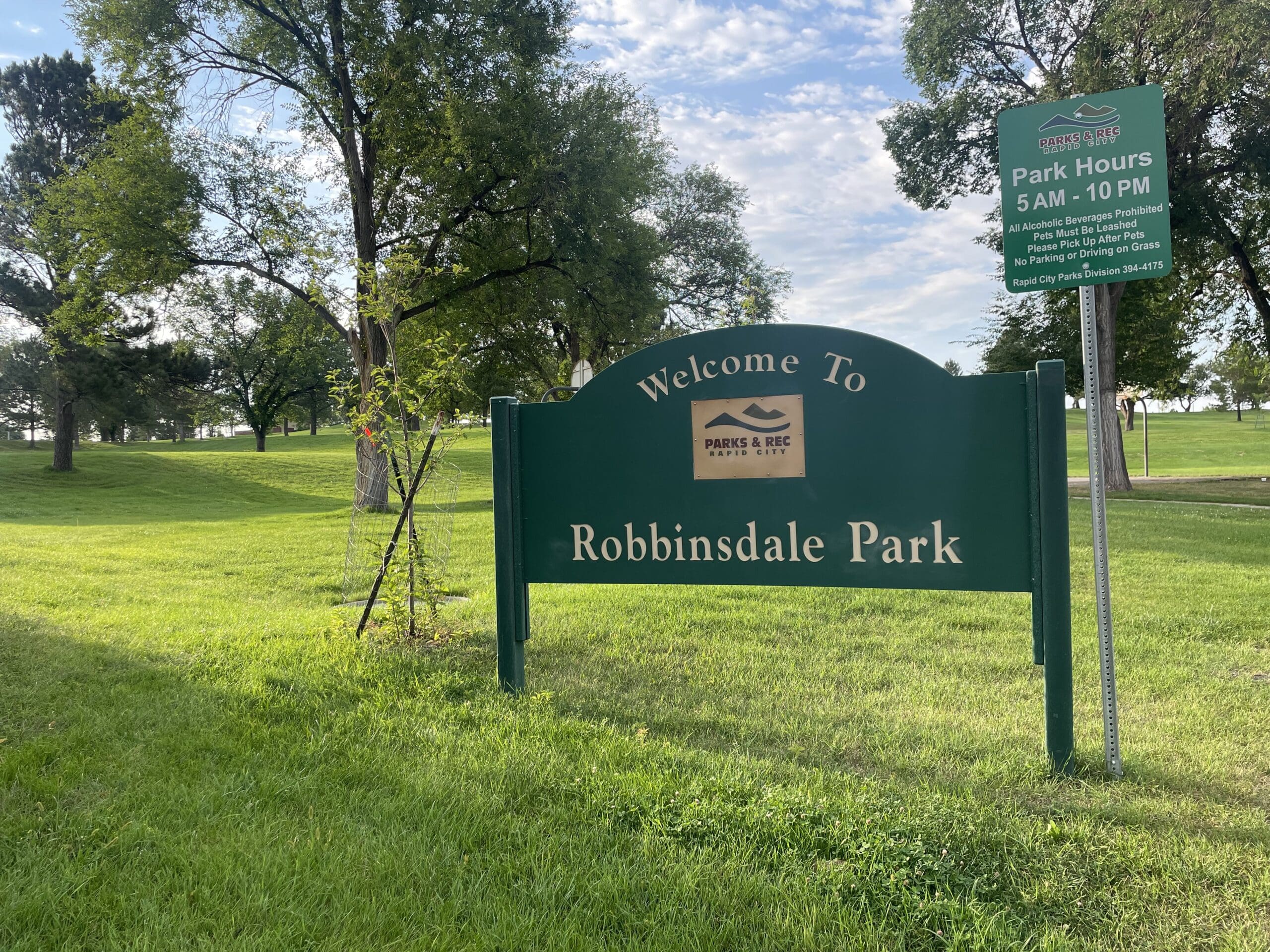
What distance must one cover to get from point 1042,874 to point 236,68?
21247 millimetres

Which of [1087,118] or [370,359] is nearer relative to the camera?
[1087,118]

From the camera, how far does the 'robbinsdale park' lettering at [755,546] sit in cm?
341

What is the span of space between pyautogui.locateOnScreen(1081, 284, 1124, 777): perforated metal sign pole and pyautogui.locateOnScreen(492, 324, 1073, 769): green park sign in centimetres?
14

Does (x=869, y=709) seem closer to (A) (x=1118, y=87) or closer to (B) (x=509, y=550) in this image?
(B) (x=509, y=550)

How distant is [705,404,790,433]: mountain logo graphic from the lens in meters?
3.67

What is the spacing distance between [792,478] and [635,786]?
1586mm

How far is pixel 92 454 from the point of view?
1353 inches

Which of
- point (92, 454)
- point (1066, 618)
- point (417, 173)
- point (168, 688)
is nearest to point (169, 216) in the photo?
point (417, 173)

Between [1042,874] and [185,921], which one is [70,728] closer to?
[185,921]

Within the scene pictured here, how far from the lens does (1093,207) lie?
125 inches

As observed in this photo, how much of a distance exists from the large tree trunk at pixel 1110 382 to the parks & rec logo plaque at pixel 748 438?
18.1m

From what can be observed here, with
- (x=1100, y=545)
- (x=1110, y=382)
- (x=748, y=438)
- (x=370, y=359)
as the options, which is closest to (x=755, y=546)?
(x=748, y=438)

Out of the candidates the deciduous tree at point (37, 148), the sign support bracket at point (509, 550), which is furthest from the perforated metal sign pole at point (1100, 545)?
the deciduous tree at point (37, 148)

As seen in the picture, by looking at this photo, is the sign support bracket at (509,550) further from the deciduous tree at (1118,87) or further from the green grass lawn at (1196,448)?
the green grass lawn at (1196,448)
